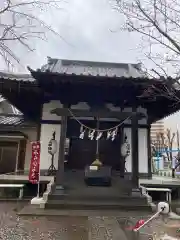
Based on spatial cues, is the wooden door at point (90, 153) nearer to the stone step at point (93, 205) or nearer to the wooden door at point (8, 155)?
the stone step at point (93, 205)

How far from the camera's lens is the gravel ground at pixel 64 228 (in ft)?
16.2

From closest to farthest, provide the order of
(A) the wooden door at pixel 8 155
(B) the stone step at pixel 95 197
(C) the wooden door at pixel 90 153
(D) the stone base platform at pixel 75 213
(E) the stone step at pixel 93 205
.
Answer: (D) the stone base platform at pixel 75 213 < (E) the stone step at pixel 93 205 < (B) the stone step at pixel 95 197 < (C) the wooden door at pixel 90 153 < (A) the wooden door at pixel 8 155

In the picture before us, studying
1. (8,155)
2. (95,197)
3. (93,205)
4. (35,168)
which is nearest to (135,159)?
(95,197)

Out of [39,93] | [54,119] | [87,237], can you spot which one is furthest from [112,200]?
[39,93]

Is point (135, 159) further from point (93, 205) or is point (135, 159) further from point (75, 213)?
point (75, 213)

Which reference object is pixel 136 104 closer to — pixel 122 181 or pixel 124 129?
pixel 124 129

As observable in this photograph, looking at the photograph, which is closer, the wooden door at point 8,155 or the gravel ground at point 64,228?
the gravel ground at point 64,228

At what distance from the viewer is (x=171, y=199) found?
1019cm

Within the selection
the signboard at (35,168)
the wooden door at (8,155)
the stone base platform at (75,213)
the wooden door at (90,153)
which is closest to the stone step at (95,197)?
the stone base platform at (75,213)

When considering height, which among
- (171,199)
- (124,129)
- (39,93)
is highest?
(39,93)

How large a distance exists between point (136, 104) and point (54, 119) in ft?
12.5

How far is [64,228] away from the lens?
18.2ft

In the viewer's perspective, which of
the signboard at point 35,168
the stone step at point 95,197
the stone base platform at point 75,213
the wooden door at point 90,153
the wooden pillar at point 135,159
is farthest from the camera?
the wooden door at point 90,153

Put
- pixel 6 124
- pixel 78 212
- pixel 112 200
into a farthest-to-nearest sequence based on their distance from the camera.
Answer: pixel 6 124 < pixel 112 200 < pixel 78 212
